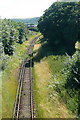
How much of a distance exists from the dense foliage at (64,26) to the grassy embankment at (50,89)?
8477 millimetres

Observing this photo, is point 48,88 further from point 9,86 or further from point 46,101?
point 9,86

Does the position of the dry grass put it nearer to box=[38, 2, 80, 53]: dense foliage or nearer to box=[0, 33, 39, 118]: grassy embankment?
box=[0, 33, 39, 118]: grassy embankment

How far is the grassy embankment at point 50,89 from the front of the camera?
2194 centimetres

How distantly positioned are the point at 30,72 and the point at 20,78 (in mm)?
3449

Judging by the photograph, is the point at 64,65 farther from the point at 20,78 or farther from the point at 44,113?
the point at 44,113

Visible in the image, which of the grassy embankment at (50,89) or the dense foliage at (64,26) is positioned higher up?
the dense foliage at (64,26)

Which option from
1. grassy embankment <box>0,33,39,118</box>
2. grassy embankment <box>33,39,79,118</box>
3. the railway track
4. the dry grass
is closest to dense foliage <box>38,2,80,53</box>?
grassy embankment <box>33,39,79,118</box>

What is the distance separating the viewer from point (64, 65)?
3628 centimetres

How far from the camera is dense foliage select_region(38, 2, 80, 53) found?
46781mm

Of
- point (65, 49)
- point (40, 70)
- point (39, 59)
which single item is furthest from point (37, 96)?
point (65, 49)

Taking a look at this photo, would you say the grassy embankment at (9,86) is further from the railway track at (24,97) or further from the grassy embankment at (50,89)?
the grassy embankment at (50,89)

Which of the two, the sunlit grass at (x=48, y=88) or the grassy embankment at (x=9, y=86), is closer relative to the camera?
the sunlit grass at (x=48, y=88)

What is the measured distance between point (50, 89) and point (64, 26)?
25.0 meters

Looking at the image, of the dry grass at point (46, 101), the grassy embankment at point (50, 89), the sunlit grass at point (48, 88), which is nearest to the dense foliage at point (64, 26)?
the sunlit grass at point (48, 88)
